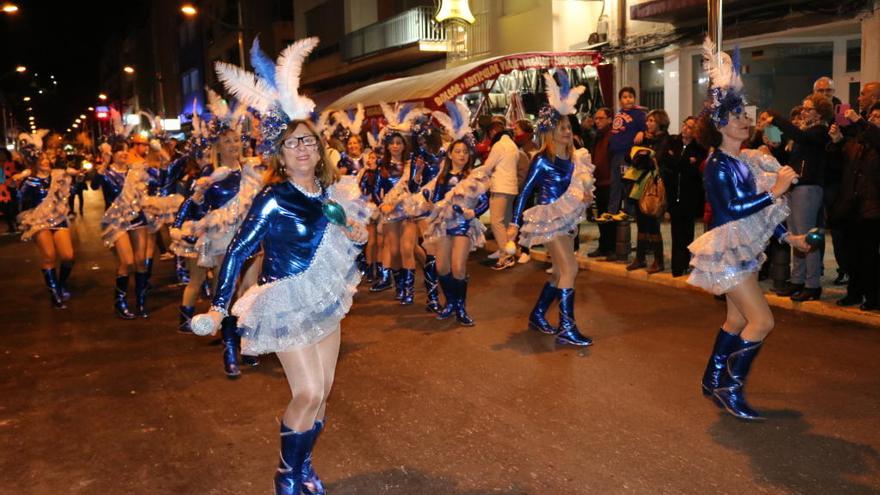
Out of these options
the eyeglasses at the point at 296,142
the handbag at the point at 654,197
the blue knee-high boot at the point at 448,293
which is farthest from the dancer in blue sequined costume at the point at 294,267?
the handbag at the point at 654,197

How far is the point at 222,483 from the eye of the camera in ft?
15.0

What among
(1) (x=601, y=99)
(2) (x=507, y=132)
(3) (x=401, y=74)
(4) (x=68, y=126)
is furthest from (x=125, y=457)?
(4) (x=68, y=126)

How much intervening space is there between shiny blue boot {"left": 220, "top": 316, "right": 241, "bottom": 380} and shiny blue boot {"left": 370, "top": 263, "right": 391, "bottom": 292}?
3.60 meters

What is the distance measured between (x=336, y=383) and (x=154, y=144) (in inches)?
198

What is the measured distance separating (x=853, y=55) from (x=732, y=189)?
9.93 meters

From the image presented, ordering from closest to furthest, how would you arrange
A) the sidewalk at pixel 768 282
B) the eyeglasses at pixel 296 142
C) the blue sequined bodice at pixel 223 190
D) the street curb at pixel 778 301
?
the eyeglasses at pixel 296 142
the blue sequined bodice at pixel 223 190
the street curb at pixel 778 301
the sidewalk at pixel 768 282

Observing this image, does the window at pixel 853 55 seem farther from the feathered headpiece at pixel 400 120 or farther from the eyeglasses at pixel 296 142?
the eyeglasses at pixel 296 142

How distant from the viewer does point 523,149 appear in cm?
1294

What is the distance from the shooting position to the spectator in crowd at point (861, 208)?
7.63 metres

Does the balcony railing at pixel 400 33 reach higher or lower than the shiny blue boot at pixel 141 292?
higher

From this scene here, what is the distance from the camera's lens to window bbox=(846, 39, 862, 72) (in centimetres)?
1324

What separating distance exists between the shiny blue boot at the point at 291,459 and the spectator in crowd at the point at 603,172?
8.20 meters

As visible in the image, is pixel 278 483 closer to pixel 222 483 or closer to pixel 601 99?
pixel 222 483

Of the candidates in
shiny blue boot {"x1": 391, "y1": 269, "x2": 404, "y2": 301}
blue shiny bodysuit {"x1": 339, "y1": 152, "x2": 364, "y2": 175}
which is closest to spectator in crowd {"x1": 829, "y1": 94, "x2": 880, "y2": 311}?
shiny blue boot {"x1": 391, "y1": 269, "x2": 404, "y2": 301}
